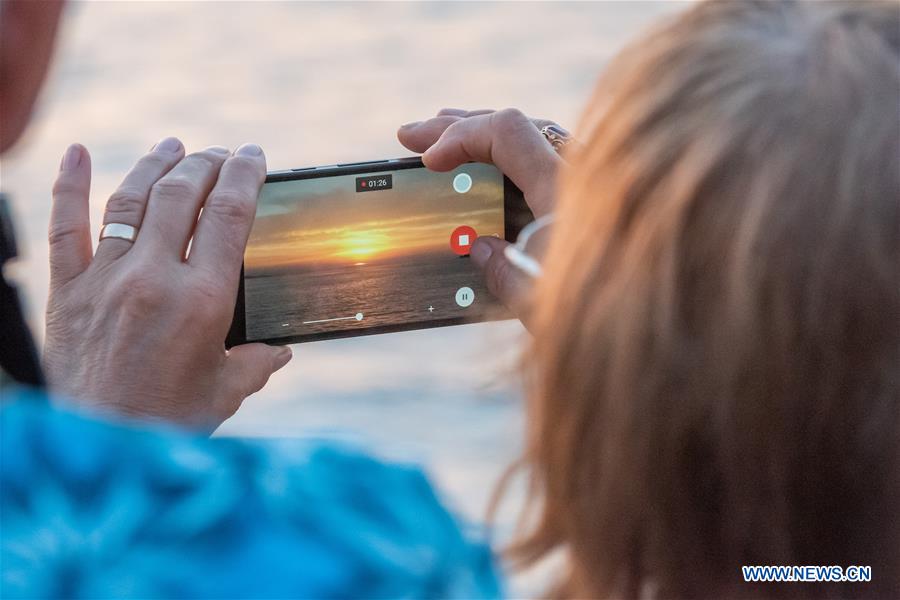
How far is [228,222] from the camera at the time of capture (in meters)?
1.23

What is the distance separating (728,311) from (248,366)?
0.70 metres

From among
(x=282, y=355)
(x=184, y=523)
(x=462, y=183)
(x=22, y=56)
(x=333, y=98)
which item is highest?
(x=22, y=56)

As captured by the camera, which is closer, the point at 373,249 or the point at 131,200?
the point at 131,200

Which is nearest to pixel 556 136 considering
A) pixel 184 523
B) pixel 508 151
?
pixel 508 151

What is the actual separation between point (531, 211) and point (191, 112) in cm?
296

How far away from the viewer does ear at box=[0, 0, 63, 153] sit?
0.79 metres

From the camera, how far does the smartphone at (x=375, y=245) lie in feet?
4.63

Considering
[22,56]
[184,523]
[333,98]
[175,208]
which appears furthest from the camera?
[333,98]

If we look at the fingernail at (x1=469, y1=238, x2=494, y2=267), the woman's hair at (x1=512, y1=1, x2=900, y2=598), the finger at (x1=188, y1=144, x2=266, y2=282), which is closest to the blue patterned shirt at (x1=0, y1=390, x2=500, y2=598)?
the woman's hair at (x1=512, y1=1, x2=900, y2=598)

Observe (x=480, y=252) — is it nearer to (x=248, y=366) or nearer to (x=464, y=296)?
(x=464, y=296)

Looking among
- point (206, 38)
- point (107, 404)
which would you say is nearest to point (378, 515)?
point (107, 404)

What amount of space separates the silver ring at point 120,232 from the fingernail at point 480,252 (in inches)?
14.8

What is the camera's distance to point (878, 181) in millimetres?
693

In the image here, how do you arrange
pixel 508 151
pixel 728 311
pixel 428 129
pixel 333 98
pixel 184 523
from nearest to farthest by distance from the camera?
pixel 184 523 < pixel 728 311 < pixel 508 151 < pixel 428 129 < pixel 333 98
